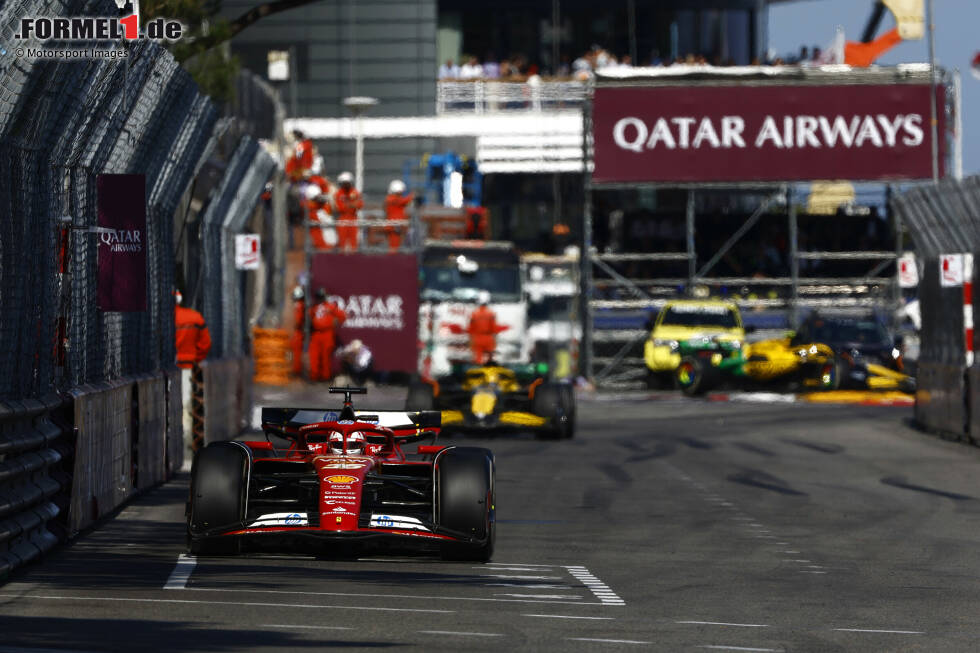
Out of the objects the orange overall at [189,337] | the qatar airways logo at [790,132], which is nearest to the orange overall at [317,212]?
the qatar airways logo at [790,132]

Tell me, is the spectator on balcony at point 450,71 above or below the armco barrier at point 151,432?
above

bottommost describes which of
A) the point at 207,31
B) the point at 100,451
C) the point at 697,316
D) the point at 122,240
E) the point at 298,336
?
the point at 100,451

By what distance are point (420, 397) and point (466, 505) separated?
11995mm

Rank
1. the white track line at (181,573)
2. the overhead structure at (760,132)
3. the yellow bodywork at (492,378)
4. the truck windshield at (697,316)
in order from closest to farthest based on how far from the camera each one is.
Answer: the white track line at (181,573)
the yellow bodywork at (492,378)
the truck windshield at (697,316)
the overhead structure at (760,132)

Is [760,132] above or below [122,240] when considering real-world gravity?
above

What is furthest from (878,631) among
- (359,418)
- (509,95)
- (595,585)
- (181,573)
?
(509,95)

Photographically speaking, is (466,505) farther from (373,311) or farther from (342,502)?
(373,311)

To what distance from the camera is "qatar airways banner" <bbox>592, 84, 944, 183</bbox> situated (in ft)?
128

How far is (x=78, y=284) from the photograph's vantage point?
1330cm

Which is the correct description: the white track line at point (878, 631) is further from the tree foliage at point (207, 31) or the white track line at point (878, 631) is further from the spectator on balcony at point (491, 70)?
the spectator on balcony at point (491, 70)

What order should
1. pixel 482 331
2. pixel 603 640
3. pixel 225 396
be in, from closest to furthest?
pixel 603 640 → pixel 225 396 → pixel 482 331

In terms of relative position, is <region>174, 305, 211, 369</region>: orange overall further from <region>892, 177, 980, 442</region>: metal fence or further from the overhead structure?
the overhead structure

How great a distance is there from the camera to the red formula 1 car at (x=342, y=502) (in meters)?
10.7

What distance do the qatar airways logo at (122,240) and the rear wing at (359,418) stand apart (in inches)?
89.3
